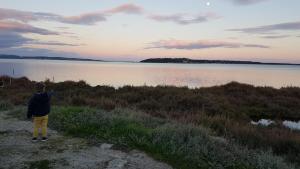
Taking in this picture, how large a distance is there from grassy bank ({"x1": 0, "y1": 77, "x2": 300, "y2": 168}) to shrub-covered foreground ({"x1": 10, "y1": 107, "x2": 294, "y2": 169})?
2.4 inches

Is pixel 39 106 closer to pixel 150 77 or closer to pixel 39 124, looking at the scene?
pixel 39 124

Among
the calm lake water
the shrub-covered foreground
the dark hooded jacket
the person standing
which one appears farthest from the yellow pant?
the calm lake water

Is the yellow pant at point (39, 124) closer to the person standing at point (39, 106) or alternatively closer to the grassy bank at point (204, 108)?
the person standing at point (39, 106)

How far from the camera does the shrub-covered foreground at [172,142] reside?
7840mm

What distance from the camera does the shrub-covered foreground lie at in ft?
25.7

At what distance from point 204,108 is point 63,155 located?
1469 cm

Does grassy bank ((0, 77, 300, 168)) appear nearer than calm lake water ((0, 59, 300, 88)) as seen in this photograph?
Yes

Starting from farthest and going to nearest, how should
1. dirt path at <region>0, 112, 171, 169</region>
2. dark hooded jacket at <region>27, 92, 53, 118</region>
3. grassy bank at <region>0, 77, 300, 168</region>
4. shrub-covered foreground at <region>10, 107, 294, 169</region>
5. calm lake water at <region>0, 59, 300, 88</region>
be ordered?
calm lake water at <region>0, 59, 300, 88</region> < grassy bank at <region>0, 77, 300, 168</region> < dark hooded jacket at <region>27, 92, 53, 118</region> < shrub-covered foreground at <region>10, 107, 294, 169</region> < dirt path at <region>0, 112, 171, 169</region>

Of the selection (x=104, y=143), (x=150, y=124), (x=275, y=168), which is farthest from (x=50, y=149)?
(x=275, y=168)

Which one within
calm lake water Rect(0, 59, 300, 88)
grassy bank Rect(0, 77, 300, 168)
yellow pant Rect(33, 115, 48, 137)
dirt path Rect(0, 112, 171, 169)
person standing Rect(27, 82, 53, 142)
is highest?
person standing Rect(27, 82, 53, 142)

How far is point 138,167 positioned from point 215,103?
54.4ft

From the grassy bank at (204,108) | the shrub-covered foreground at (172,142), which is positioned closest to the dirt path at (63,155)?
the shrub-covered foreground at (172,142)

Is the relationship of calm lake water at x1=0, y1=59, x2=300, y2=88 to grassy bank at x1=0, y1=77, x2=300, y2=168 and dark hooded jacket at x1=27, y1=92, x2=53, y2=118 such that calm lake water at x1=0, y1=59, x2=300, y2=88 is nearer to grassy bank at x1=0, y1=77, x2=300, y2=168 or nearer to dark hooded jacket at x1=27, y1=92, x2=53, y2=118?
grassy bank at x1=0, y1=77, x2=300, y2=168

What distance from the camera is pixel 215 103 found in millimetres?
23000
